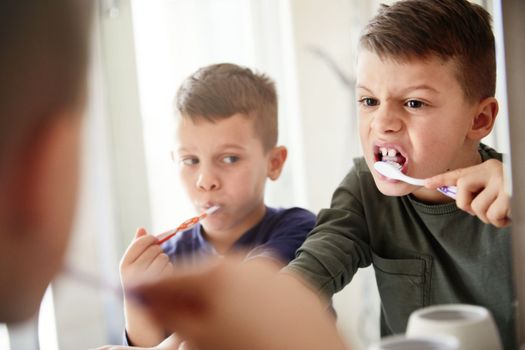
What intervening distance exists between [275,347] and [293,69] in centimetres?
48

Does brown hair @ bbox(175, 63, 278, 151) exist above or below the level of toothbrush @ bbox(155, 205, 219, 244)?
above

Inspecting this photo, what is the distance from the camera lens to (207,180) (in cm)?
58

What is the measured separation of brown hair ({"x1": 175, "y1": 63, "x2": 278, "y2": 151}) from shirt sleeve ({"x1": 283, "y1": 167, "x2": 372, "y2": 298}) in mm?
113

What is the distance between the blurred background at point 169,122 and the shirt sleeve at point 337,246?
0.05m

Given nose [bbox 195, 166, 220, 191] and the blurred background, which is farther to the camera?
nose [bbox 195, 166, 220, 191]

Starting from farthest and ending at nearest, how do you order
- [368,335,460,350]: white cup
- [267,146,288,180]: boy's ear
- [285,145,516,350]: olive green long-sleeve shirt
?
[267,146,288,180]: boy's ear → [285,145,516,350]: olive green long-sleeve shirt → [368,335,460,350]: white cup

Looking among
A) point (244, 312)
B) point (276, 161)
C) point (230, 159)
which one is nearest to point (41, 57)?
point (244, 312)

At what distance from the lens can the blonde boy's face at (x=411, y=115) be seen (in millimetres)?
440

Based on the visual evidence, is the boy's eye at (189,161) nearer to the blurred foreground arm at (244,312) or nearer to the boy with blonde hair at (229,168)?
the boy with blonde hair at (229,168)

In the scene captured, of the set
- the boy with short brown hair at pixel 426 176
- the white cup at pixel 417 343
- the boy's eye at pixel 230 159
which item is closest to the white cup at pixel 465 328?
the white cup at pixel 417 343

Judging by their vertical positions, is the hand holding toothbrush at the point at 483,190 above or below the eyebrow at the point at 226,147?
below

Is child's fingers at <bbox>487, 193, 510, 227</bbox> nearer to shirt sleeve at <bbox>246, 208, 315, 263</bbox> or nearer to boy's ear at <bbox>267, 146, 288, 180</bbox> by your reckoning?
shirt sleeve at <bbox>246, 208, 315, 263</bbox>

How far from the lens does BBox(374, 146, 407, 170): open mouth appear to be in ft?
1.50

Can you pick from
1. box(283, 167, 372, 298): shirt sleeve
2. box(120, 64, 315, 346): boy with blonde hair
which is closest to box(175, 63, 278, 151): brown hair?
box(120, 64, 315, 346): boy with blonde hair
